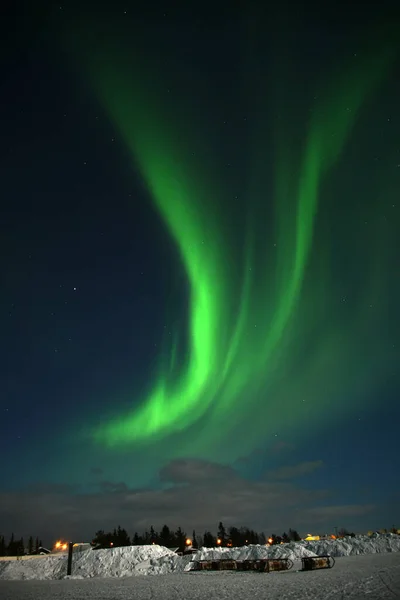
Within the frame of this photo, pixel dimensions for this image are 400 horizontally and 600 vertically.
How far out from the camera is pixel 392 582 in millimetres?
24844

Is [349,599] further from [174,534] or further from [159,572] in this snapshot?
[174,534]

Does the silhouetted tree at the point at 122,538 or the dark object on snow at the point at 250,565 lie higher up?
the silhouetted tree at the point at 122,538

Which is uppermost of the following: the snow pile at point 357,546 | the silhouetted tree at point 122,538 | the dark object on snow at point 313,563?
the silhouetted tree at point 122,538

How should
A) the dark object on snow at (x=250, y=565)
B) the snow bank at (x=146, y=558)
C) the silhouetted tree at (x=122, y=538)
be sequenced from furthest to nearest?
the silhouetted tree at (x=122, y=538) < the snow bank at (x=146, y=558) < the dark object on snow at (x=250, y=565)

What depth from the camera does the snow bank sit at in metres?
52.8

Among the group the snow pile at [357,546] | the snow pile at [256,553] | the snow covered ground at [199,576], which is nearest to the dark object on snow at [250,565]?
the snow covered ground at [199,576]

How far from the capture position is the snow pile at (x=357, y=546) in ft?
212

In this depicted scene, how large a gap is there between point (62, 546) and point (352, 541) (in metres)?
47.6

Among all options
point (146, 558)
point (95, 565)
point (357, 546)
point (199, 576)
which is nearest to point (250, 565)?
point (199, 576)

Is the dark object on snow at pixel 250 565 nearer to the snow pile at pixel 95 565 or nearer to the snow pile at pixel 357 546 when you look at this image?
the snow pile at pixel 95 565

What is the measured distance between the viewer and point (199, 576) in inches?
1593

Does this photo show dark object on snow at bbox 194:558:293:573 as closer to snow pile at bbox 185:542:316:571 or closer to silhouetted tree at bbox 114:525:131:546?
snow pile at bbox 185:542:316:571

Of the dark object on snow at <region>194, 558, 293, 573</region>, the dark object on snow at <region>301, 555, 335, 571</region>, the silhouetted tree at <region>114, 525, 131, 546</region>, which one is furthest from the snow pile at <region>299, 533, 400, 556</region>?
the silhouetted tree at <region>114, 525, 131, 546</region>

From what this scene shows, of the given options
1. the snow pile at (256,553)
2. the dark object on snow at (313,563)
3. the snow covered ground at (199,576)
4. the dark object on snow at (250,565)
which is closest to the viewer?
the snow covered ground at (199,576)
